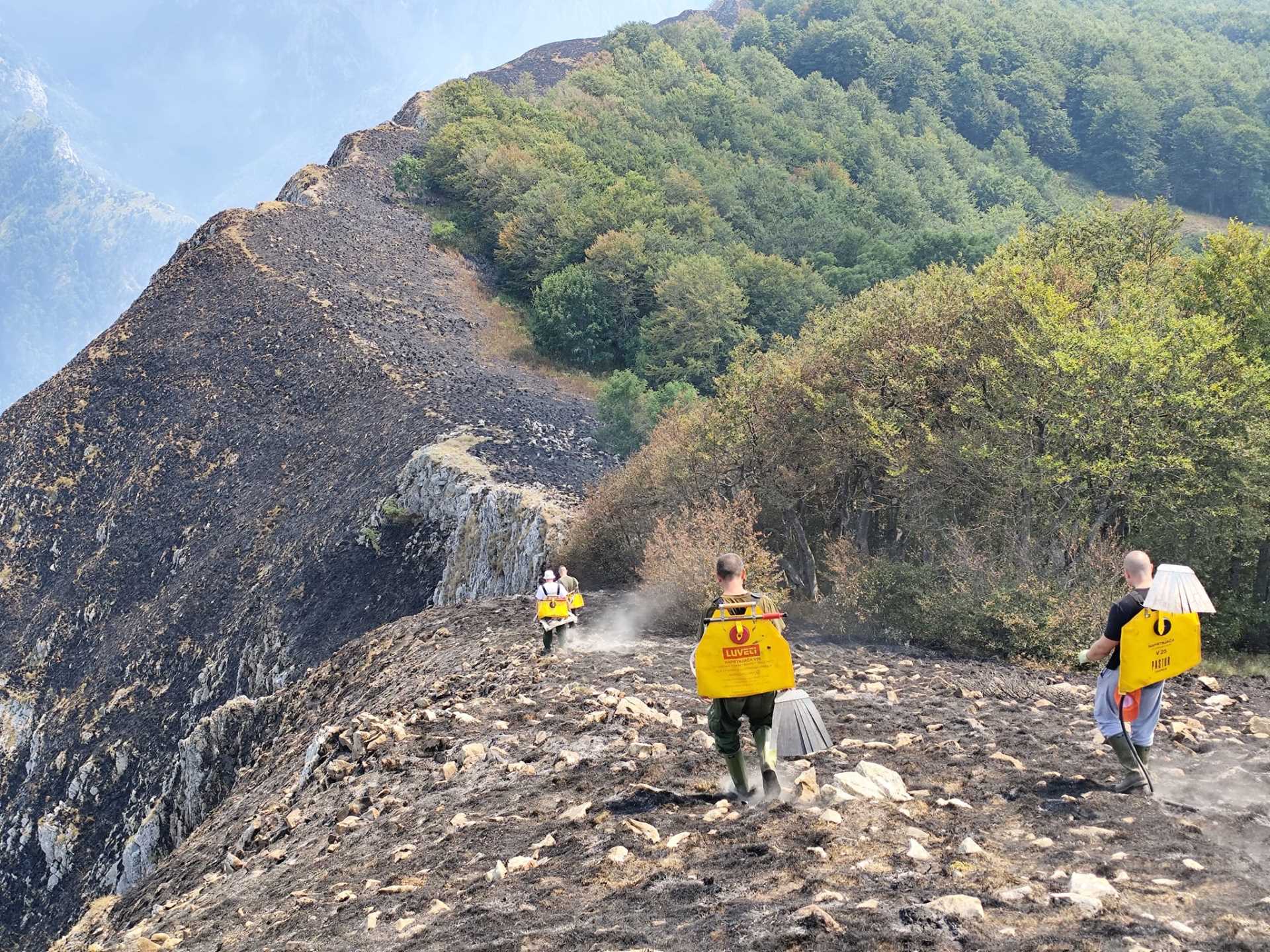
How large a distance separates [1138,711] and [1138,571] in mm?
961

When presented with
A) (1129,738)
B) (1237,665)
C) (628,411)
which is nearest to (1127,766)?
(1129,738)

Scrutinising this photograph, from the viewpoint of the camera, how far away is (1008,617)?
13148mm

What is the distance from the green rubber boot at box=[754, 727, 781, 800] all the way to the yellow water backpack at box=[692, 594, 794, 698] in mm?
519

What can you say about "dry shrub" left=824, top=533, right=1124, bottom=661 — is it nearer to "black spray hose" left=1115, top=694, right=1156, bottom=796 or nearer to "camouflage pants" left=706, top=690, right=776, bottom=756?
"black spray hose" left=1115, top=694, right=1156, bottom=796

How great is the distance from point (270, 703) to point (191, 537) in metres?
18.1

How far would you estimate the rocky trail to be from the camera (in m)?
5.30

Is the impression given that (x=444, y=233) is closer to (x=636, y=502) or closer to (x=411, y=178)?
(x=411, y=178)

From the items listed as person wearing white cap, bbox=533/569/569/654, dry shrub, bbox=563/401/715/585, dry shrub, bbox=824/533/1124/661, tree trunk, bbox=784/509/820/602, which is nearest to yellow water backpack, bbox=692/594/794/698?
dry shrub, bbox=824/533/1124/661

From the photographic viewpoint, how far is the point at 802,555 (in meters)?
20.7

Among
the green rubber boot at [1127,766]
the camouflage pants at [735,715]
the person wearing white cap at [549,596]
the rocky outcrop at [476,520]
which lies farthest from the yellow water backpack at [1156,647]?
the rocky outcrop at [476,520]

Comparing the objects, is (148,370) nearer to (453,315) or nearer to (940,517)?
(453,315)

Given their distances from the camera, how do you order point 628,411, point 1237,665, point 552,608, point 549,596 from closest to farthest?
point 552,608, point 549,596, point 1237,665, point 628,411

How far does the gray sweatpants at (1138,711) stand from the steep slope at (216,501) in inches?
688

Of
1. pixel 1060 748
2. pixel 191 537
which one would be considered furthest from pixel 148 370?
pixel 1060 748
